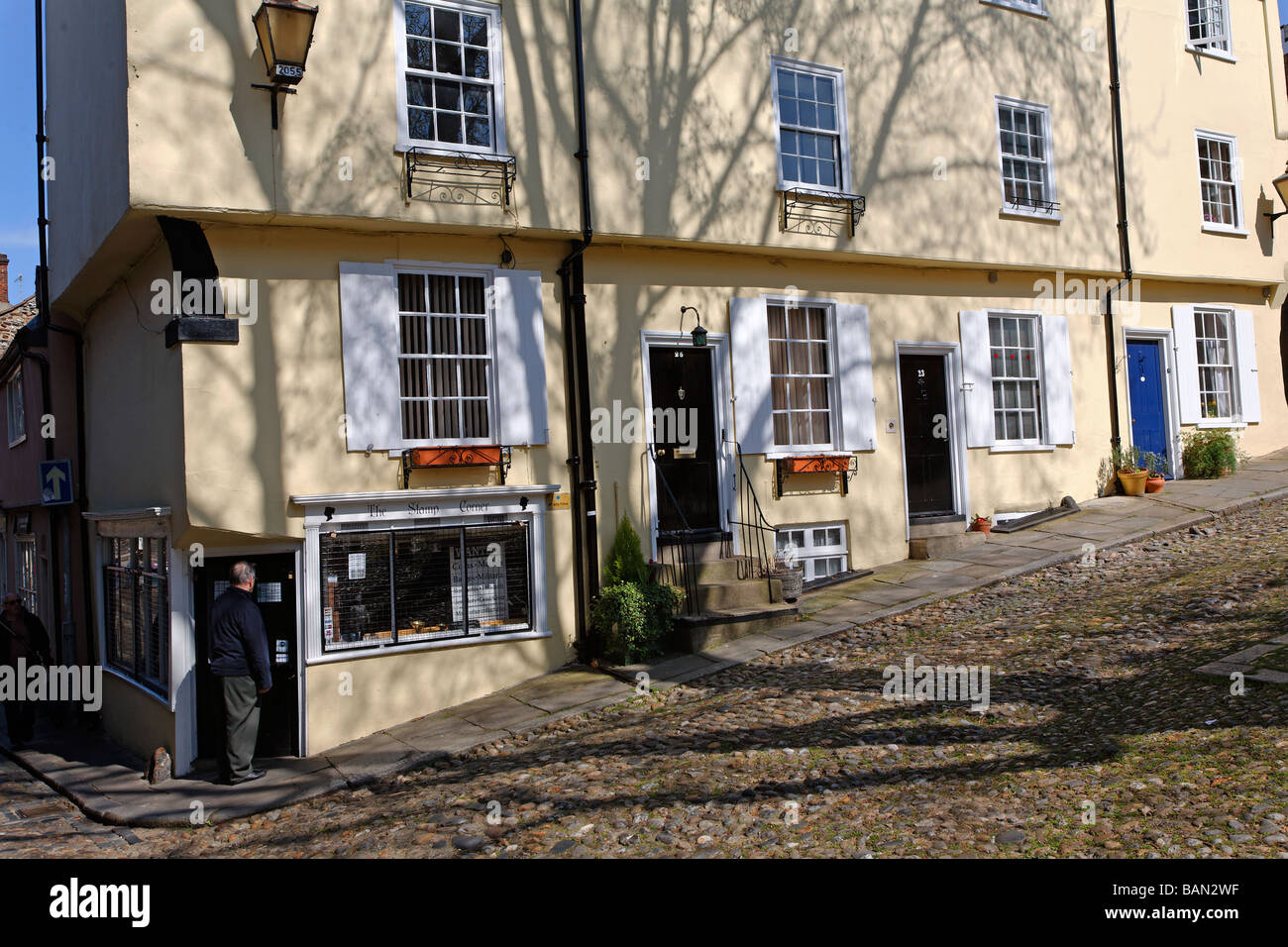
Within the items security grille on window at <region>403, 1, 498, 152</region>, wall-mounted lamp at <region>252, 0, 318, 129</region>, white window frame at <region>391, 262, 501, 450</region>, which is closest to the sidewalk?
white window frame at <region>391, 262, 501, 450</region>

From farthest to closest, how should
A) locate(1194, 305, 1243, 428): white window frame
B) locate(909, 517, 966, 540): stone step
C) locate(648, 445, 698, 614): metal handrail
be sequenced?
1. locate(1194, 305, 1243, 428): white window frame
2. locate(909, 517, 966, 540): stone step
3. locate(648, 445, 698, 614): metal handrail

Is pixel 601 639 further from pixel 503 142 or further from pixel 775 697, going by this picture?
pixel 503 142

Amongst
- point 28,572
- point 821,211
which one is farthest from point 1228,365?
point 28,572

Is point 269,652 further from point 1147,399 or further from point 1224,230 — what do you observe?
point 1224,230

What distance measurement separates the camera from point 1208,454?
50.2 feet

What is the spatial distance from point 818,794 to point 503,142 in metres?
7.48

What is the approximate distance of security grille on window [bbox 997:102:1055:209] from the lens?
14.1 meters

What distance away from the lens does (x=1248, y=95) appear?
1698cm

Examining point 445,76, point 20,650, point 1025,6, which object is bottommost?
point 20,650

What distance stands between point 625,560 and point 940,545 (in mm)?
4604

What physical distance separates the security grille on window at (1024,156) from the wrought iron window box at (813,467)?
16.1 feet

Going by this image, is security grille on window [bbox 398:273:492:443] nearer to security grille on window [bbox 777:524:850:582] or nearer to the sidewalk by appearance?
the sidewalk

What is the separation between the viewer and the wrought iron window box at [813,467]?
1195cm

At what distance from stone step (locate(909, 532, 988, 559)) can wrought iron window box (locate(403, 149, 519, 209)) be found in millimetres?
6770
